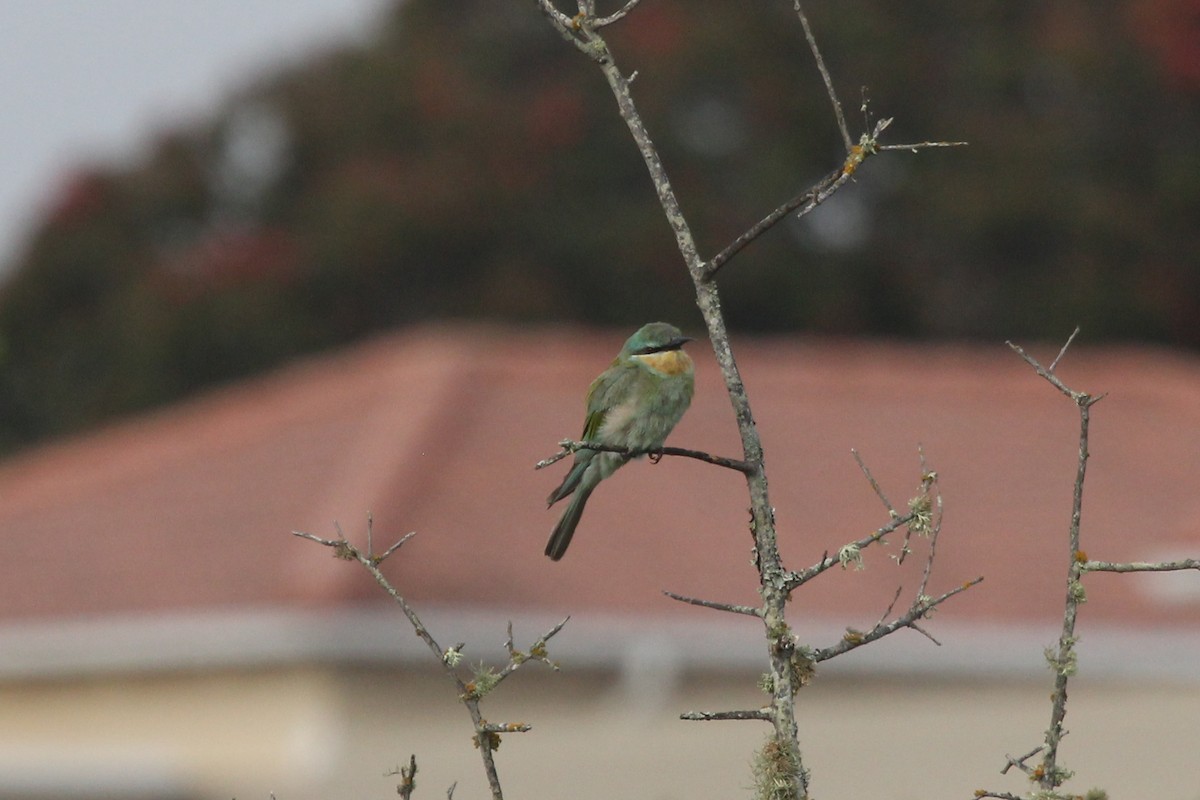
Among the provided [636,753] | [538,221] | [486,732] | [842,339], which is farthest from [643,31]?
[486,732]

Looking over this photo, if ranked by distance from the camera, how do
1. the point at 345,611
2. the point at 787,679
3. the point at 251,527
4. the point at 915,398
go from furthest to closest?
the point at 915,398 < the point at 251,527 < the point at 345,611 < the point at 787,679

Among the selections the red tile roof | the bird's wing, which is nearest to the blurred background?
the red tile roof

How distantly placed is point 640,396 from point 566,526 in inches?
16.7

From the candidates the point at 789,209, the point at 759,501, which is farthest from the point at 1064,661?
the point at 789,209

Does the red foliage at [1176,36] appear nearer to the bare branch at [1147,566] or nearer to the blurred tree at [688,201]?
the blurred tree at [688,201]

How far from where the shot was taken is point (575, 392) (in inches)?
579

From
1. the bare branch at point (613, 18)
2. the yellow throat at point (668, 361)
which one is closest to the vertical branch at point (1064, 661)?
the bare branch at point (613, 18)

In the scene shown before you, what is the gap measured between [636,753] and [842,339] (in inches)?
586

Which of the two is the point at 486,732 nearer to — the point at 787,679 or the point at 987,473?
the point at 787,679

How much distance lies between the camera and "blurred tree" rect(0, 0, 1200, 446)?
24.4 m

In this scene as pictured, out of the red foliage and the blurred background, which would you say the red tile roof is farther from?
the red foliage

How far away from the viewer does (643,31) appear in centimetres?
2647

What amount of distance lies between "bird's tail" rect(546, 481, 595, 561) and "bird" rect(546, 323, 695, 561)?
0.02 m

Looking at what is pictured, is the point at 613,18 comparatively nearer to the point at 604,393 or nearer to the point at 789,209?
the point at 789,209
